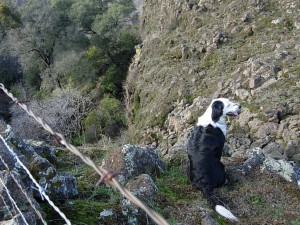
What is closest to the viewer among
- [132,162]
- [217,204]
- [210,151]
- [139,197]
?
[139,197]

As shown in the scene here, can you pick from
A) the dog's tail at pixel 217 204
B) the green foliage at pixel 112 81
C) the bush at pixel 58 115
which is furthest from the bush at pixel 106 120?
the dog's tail at pixel 217 204

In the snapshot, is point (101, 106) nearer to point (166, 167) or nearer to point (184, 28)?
point (184, 28)

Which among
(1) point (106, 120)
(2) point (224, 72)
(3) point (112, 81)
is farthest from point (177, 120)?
(3) point (112, 81)

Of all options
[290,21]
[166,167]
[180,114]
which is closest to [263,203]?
[166,167]

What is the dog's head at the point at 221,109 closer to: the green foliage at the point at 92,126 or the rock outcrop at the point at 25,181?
the rock outcrop at the point at 25,181

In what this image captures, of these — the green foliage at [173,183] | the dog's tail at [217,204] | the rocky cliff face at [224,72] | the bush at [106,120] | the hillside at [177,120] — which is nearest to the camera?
the hillside at [177,120]

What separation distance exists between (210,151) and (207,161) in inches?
7.0

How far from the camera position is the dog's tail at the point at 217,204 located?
4.47m

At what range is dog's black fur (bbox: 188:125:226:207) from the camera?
5.18m

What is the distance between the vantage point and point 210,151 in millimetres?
5590

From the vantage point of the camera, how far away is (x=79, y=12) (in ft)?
84.0

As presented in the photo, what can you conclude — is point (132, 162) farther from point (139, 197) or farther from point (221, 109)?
point (221, 109)

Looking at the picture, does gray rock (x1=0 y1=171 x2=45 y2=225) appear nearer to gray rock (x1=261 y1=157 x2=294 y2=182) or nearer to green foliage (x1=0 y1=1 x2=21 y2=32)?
gray rock (x1=261 y1=157 x2=294 y2=182)

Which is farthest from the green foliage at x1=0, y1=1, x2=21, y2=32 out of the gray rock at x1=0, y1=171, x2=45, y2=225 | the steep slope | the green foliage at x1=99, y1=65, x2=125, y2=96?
the gray rock at x1=0, y1=171, x2=45, y2=225
